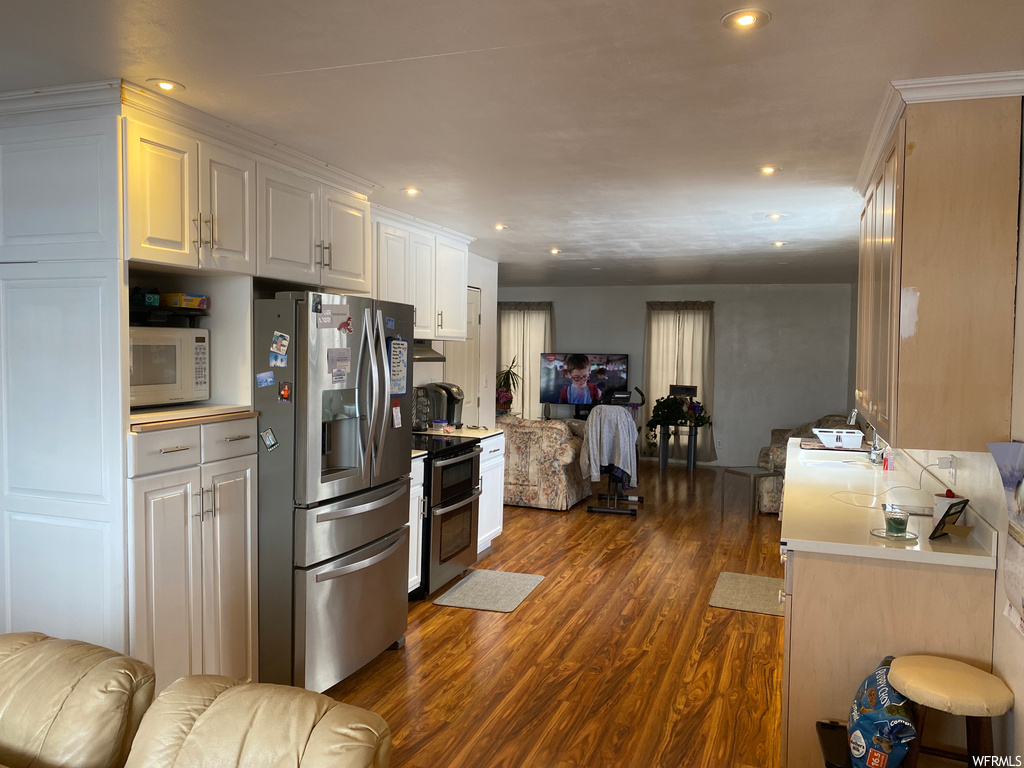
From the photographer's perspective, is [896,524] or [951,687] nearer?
[951,687]

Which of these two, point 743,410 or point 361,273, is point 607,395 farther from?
point 361,273

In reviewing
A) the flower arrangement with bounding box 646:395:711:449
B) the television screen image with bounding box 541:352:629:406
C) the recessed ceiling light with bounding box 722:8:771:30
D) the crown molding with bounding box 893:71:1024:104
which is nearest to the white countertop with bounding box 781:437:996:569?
the crown molding with bounding box 893:71:1024:104

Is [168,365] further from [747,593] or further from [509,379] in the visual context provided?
[509,379]

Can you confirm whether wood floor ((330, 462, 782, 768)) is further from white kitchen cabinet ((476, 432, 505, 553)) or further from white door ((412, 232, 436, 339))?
white door ((412, 232, 436, 339))

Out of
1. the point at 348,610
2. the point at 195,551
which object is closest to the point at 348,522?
the point at 348,610

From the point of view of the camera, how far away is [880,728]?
2.25m

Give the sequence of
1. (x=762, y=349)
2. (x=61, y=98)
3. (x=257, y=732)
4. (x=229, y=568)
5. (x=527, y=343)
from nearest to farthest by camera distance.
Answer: (x=257, y=732)
(x=61, y=98)
(x=229, y=568)
(x=762, y=349)
(x=527, y=343)

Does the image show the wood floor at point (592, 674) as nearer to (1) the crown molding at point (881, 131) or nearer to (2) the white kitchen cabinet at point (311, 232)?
(2) the white kitchen cabinet at point (311, 232)

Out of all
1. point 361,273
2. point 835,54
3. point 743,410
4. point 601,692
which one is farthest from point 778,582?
point 743,410

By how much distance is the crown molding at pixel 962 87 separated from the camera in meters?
2.29

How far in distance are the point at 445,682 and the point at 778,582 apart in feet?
8.46

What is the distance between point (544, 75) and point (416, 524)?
9.15 ft

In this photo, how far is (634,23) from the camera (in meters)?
1.95

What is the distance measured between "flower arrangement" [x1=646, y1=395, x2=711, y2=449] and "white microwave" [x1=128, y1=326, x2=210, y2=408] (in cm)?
696
